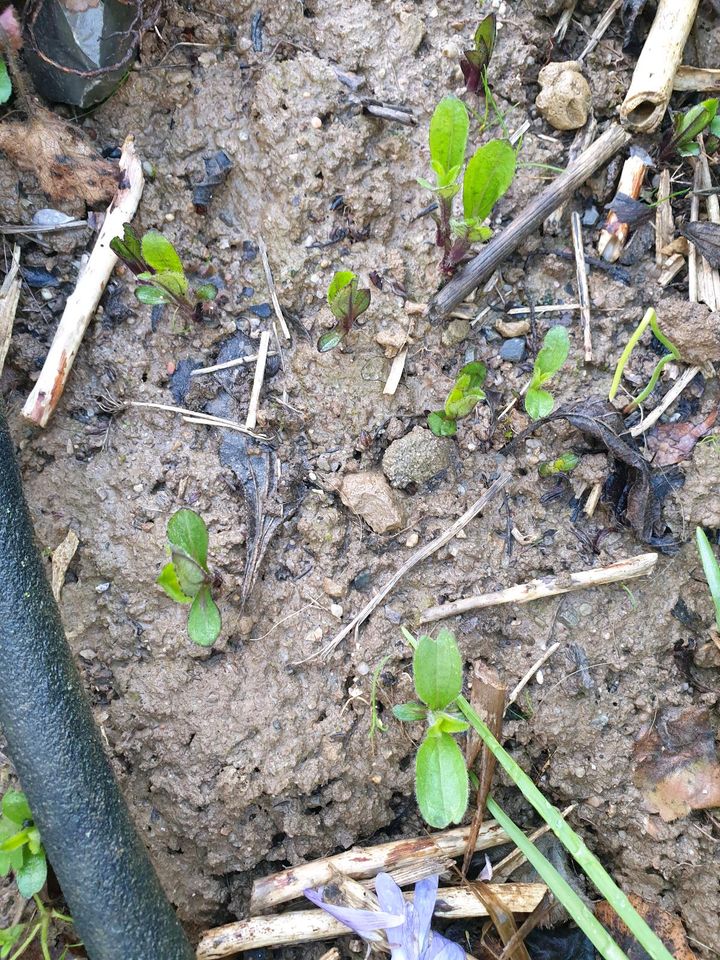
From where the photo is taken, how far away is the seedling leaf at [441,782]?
1719 millimetres

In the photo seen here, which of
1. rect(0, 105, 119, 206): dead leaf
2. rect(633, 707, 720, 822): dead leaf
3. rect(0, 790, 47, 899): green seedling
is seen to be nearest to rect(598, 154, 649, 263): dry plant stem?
rect(633, 707, 720, 822): dead leaf

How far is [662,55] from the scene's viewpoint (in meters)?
2.07

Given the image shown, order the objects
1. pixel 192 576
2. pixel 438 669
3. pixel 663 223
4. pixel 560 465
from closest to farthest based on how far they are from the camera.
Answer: pixel 438 669 → pixel 192 576 → pixel 560 465 → pixel 663 223

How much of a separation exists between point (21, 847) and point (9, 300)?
138 centimetres

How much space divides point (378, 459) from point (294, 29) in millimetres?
1188

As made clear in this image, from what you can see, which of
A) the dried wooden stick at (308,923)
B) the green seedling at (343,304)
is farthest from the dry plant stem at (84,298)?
the dried wooden stick at (308,923)

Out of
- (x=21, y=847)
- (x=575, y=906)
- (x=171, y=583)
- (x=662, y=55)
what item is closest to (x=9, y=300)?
(x=171, y=583)

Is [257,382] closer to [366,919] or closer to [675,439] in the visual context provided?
[675,439]

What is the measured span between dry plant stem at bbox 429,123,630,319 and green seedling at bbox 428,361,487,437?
18cm

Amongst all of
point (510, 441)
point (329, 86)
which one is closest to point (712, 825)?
point (510, 441)

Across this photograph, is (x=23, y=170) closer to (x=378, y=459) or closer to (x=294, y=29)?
(x=294, y=29)

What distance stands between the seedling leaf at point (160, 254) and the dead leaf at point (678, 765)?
67.3 inches

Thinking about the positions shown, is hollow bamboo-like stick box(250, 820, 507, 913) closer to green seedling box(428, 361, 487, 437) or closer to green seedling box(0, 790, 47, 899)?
green seedling box(0, 790, 47, 899)

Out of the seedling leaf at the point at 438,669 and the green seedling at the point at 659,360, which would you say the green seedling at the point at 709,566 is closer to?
the green seedling at the point at 659,360
